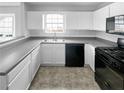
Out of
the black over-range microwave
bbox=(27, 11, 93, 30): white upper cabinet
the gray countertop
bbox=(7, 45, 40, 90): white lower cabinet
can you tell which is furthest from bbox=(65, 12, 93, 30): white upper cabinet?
bbox=(7, 45, 40, 90): white lower cabinet

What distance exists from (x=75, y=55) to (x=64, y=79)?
4.85ft

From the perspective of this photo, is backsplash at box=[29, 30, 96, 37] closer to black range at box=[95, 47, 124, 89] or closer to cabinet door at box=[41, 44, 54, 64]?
cabinet door at box=[41, 44, 54, 64]

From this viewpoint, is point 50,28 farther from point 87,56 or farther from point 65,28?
point 87,56

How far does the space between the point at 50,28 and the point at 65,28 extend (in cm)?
63

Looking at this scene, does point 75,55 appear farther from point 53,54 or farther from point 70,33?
point 70,33

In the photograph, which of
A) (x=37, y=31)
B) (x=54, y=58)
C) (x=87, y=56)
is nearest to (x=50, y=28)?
(x=37, y=31)

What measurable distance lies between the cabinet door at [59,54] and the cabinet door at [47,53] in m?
0.10

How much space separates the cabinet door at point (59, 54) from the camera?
5906 mm

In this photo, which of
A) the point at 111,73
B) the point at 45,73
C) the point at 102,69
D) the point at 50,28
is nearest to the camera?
the point at 111,73

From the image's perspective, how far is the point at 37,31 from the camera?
679 cm

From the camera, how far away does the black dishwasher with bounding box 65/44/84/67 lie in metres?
5.90

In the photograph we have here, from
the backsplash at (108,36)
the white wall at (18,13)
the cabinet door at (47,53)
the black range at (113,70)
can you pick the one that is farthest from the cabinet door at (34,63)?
the backsplash at (108,36)

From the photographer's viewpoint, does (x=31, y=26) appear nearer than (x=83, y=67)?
No

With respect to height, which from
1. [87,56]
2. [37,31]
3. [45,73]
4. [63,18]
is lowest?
[45,73]
